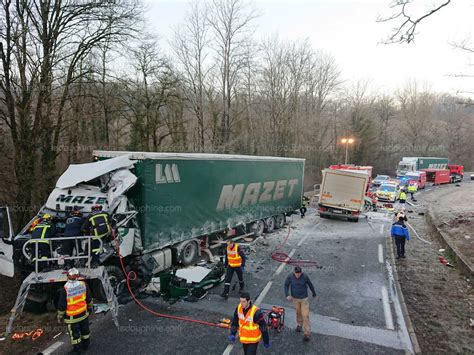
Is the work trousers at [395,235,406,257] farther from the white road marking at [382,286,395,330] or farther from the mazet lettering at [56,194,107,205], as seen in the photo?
the mazet lettering at [56,194,107,205]

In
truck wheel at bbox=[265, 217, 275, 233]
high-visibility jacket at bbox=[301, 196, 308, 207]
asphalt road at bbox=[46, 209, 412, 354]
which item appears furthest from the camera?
high-visibility jacket at bbox=[301, 196, 308, 207]

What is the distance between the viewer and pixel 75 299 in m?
5.75

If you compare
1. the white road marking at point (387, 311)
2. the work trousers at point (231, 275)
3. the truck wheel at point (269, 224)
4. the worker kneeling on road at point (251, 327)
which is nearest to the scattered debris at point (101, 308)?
the work trousers at point (231, 275)

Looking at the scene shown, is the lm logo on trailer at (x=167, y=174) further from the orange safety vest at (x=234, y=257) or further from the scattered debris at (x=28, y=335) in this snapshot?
the scattered debris at (x=28, y=335)

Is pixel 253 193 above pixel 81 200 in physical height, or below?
below

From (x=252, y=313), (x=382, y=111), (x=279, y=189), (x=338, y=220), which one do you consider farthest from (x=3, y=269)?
(x=382, y=111)

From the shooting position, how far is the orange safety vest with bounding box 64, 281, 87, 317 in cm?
567

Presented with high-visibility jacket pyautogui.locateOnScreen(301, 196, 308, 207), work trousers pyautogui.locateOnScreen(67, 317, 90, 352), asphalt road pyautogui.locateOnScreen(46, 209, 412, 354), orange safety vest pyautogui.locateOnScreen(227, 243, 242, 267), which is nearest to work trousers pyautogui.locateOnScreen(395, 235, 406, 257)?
asphalt road pyautogui.locateOnScreen(46, 209, 412, 354)

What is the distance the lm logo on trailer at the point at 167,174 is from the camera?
29.0 feet

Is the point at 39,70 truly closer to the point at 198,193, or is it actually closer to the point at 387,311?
the point at 198,193

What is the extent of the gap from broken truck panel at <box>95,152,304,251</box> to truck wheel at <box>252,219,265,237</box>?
39 cm

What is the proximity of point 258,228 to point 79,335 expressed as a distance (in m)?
9.99

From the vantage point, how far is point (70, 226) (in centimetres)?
733

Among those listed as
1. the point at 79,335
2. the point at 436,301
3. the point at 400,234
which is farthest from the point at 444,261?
the point at 79,335
